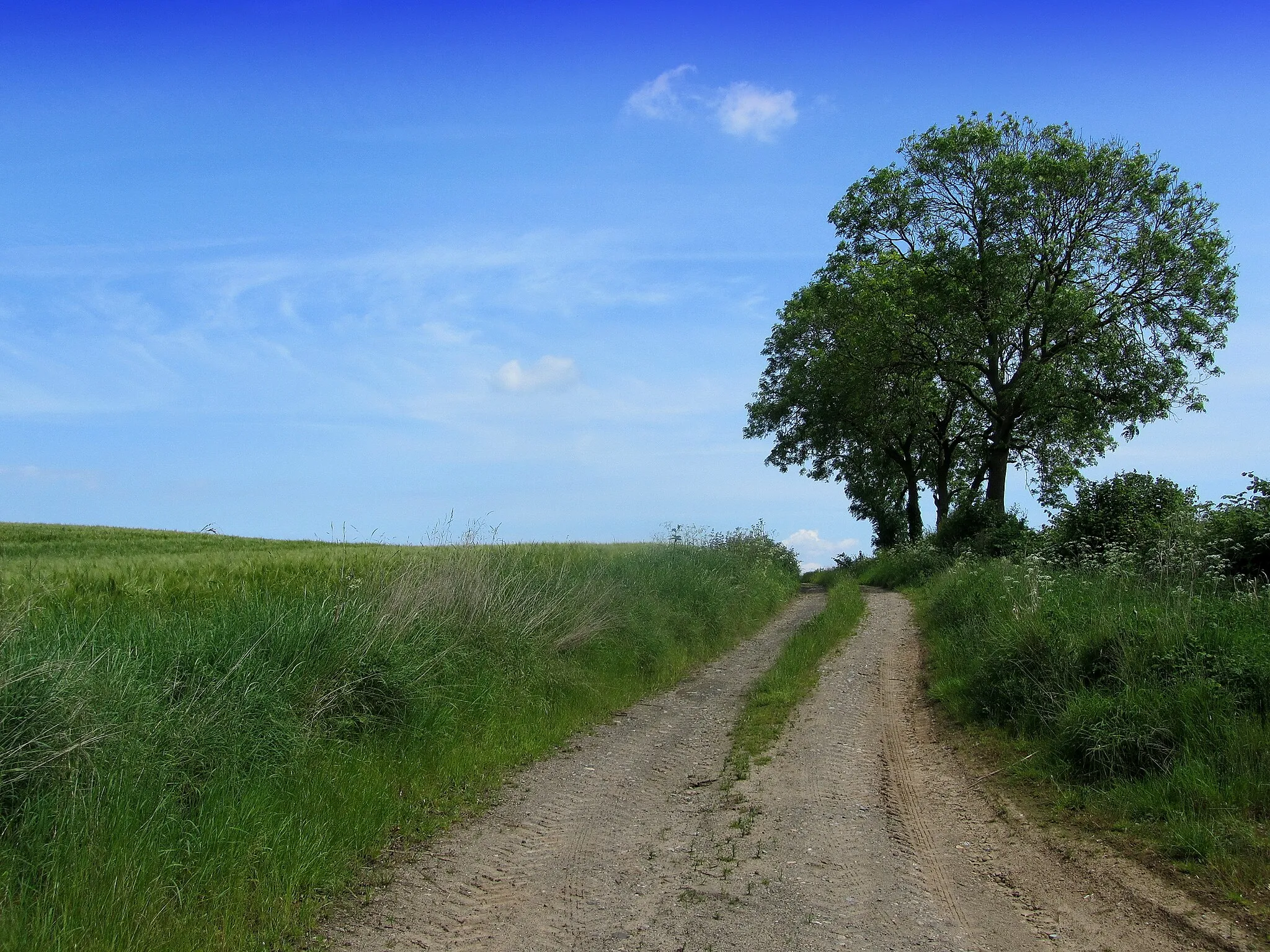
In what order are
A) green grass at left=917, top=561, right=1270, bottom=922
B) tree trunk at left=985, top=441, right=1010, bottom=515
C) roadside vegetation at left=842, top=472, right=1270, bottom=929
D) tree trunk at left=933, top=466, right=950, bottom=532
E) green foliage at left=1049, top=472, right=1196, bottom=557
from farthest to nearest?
1. tree trunk at left=933, top=466, right=950, bottom=532
2. tree trunk at left=985, top=441, right=1010, bottom=515
3. green foliage at left=1049, top=472, right=1196, bottom=557
4. roadside vegetation at left=842, top=472, right=1270, bottom=929
5. green grass at left=917, top=561, right=1270, bottom=922

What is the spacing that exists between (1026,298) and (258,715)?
2899 centimetres

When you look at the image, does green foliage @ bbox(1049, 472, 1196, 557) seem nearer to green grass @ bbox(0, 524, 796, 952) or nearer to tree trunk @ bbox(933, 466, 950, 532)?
green grass @ bbox(0, 524, 796, 952)

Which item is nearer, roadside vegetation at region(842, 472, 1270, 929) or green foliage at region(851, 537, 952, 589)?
roadside vegetation at region(842, 472, 1270, 929)

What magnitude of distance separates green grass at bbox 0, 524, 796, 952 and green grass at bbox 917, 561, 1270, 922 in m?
4.86

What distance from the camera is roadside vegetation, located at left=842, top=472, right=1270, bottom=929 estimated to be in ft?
19.9

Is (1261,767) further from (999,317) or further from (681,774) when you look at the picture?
(999,317)

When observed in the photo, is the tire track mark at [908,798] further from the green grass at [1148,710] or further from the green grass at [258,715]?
the green grass at [258,715]

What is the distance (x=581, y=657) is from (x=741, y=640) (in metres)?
6.72

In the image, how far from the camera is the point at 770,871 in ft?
18.0

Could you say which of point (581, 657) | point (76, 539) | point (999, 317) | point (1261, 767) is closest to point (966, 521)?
point (999, 317)

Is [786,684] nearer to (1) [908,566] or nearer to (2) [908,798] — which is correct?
(2) [908,798]

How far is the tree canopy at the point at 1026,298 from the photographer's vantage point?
27.7 meters

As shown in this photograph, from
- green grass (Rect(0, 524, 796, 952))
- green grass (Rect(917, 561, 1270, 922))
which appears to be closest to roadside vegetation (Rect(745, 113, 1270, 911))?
green grass (Rect(917, 561, 1270, 922))

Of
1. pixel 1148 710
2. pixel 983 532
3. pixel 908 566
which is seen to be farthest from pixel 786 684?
pixel 908 566
